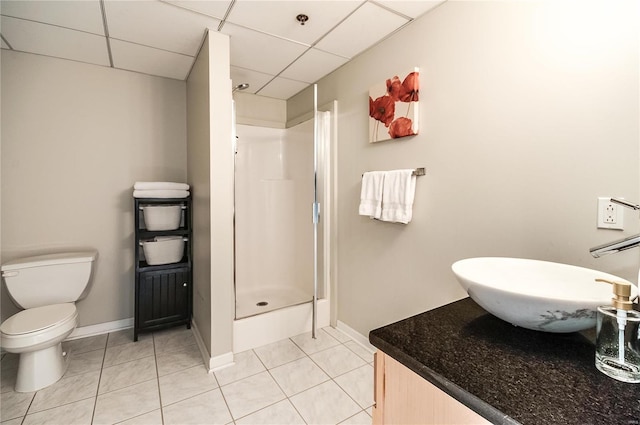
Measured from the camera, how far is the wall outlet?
105 centimetres

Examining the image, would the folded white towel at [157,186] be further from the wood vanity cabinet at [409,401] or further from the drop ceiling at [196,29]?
the wood vanity cabinet at [409,401]

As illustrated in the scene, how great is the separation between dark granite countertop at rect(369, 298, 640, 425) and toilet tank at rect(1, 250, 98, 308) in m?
2.35

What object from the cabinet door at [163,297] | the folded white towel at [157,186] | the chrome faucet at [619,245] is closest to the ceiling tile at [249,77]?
the folded white towel at [157,186]

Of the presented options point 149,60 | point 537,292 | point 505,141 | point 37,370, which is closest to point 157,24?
point 149,60

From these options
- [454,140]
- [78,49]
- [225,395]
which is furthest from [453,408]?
[78,49]

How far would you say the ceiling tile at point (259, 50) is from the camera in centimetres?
194

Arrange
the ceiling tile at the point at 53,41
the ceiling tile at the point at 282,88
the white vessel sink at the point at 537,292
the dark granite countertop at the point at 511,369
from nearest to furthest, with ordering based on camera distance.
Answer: the dark granite countertop at the point at 511,369
the white vessel sink at the point at 537,292
the ceiling tile at the point at 53,41
the ceiling tile at the point at 282,88

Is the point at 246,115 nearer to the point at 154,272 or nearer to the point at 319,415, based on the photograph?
the point at 154,272

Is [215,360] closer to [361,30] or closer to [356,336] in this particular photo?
[356,336]

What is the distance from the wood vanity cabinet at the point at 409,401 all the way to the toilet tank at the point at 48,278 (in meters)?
2.36

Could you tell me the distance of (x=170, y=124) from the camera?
2.74 m

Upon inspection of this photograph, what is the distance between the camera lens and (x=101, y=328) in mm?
2518

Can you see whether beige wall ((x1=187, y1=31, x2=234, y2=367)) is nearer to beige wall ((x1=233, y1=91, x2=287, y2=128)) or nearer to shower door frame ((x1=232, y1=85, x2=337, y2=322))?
shower door frame ((x1=232, y1=85, x2=337, y2=322))

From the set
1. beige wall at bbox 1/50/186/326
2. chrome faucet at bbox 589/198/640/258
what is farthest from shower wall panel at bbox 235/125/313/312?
chrome faucet at bbox 589/198/640/258
